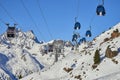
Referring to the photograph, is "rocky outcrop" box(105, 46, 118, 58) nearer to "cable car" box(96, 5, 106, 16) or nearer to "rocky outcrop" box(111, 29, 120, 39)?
"rocky outcrop" box(111, 29, 120, 39)

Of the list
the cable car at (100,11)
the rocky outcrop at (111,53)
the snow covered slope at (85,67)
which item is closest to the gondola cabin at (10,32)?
the snow covered slope at (85,67)

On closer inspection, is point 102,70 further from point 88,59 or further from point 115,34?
point 115,34

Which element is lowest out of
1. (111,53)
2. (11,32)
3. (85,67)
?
(85,67)

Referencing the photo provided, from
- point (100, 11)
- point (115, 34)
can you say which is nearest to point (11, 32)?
point (100, 11)

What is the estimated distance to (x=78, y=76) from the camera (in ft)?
248

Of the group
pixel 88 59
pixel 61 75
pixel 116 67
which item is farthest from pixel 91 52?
pixel 116 67

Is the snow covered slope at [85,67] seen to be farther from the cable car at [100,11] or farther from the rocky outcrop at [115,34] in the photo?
the cable car at [100,11]

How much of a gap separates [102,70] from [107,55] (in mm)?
7487

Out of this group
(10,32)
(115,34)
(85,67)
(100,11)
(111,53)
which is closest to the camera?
(100,11)

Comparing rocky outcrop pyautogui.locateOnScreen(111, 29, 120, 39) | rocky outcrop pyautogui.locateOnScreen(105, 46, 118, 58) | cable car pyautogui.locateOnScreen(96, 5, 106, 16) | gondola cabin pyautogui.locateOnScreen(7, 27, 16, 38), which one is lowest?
cable car pyautogui.locateOnScreen(96, 5, 106, 16)

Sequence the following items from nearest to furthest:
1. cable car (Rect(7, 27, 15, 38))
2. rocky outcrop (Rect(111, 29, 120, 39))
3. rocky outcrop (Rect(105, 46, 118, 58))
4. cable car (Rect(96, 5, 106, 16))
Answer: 1. cable car (Rect(96, 5, 106, 16))
2. cable car (Rect(7, 27, 15, 38))
3. rocky outcrop (Rect(105, 46, 118, 58))
4. rocky outcrop (Rect(111, 29, 120, 39))

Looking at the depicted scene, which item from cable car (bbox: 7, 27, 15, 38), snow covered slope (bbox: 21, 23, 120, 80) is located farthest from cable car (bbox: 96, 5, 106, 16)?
cable car (bbox: 7, 27, 15, 38)

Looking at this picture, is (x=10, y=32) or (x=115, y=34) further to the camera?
(x=115, y=34)

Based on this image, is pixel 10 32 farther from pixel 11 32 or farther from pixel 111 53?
pixel 111 53
